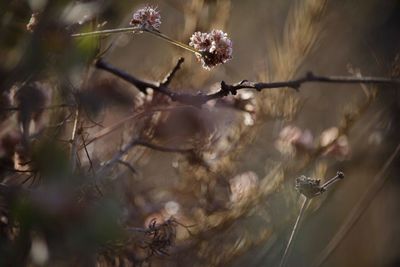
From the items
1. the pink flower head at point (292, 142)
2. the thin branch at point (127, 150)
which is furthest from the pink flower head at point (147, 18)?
the pink flower head at point (292, 142)

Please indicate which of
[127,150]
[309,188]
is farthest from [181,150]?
[309,188]

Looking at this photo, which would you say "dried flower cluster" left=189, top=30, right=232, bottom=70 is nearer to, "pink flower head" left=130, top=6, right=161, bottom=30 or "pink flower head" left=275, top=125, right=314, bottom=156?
"pink flower head" left=130, top=6, right=161, bottom=30

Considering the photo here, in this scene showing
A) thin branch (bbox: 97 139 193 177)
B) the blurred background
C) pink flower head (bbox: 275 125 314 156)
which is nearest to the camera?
the blurred background

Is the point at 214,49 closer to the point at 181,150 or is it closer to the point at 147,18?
the point at 147,18

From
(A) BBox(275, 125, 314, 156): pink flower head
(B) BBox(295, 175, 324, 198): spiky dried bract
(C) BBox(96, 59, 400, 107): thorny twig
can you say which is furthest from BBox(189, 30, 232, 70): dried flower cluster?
(A) BBox(275, 125, 314, 156): pink flower head

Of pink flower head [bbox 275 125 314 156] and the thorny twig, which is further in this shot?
pink flower head [bbox 275 125 314 156]

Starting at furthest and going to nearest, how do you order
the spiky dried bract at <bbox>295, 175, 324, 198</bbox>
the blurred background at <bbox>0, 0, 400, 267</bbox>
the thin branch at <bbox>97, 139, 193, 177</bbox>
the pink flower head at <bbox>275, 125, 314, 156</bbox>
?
the pink flower head at <bbox>275, 125, 314, 156</bbox> < the thin branch at <bbox>97, 139, 193, 177</bbox> < the spiky dried bract at <bbox>295, 175, 324, 198</bbox> < the blurred background at <bbox>0, 0, 400, 267</bbox>

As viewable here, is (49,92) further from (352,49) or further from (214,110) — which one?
(352,49)
